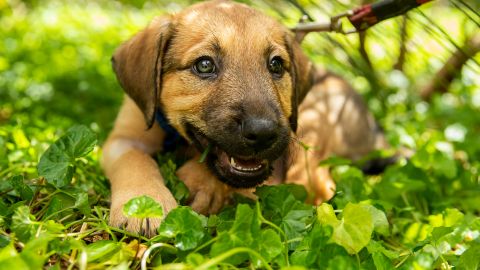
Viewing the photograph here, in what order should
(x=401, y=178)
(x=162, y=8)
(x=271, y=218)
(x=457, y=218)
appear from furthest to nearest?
(x=162, y=8) → (x=401, y=178) → (x=457, y=218) → (x=271, y=218)

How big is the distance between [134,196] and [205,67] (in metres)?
0.90

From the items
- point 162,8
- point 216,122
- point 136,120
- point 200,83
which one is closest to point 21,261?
point 216,122

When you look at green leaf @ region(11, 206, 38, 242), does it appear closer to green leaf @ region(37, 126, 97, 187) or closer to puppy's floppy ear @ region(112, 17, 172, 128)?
green leaf @ region(37, 126, 97, 187)

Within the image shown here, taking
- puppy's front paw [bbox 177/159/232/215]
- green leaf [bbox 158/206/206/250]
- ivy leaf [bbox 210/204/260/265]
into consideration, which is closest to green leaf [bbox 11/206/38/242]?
green leaf [bbox 158/206/206/250]

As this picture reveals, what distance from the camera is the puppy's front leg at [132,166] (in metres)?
2.76

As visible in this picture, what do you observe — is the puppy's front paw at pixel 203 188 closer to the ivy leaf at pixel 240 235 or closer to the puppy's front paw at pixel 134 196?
the puppy's front paw at pixel 134 196

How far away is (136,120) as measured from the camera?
3.92 meters

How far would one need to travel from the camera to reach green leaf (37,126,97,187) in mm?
A: 2836

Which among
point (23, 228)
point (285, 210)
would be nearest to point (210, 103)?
point (285, 210)

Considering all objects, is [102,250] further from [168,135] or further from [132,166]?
[168,135]

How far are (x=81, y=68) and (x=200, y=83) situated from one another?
12.8 ft

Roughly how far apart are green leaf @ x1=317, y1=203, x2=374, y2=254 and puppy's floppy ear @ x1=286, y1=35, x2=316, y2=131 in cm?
128

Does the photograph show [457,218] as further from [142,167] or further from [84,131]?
[84,131]

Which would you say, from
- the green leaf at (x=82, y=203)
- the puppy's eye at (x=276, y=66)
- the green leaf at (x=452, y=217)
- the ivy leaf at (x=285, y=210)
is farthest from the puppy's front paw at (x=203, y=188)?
the green leaf at (x=452, y=217)
